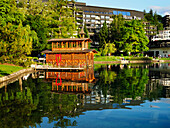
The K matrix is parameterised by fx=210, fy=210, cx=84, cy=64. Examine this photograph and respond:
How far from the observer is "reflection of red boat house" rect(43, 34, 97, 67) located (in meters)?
47.5

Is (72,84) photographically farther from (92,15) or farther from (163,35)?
(163,35)

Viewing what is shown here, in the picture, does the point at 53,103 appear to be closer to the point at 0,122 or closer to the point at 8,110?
the point at 8,110

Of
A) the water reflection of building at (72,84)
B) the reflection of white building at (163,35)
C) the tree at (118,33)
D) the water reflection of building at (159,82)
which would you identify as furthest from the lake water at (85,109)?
the reflection of white building at (163,35)

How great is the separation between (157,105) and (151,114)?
229 cm

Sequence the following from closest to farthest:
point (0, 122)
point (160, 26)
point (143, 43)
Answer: point (0, 122)
point (143, 43)
point (160, 26)

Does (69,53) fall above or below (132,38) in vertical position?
below

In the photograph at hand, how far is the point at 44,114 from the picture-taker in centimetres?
1277

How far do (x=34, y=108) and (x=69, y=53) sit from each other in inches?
1384

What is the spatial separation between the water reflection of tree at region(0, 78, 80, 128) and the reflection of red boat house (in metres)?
28.9

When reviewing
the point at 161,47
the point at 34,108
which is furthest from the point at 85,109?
the point at 161,47

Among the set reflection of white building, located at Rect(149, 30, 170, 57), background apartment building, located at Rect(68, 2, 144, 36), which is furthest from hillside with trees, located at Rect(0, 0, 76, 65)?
reflection of white building, located at Rect(149, 30, 170, 57)

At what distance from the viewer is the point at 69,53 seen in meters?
48.9

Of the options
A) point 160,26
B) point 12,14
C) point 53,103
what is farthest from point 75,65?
point 160,26

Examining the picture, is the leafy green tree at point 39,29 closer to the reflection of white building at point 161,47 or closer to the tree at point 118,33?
the tree at point 118,33
